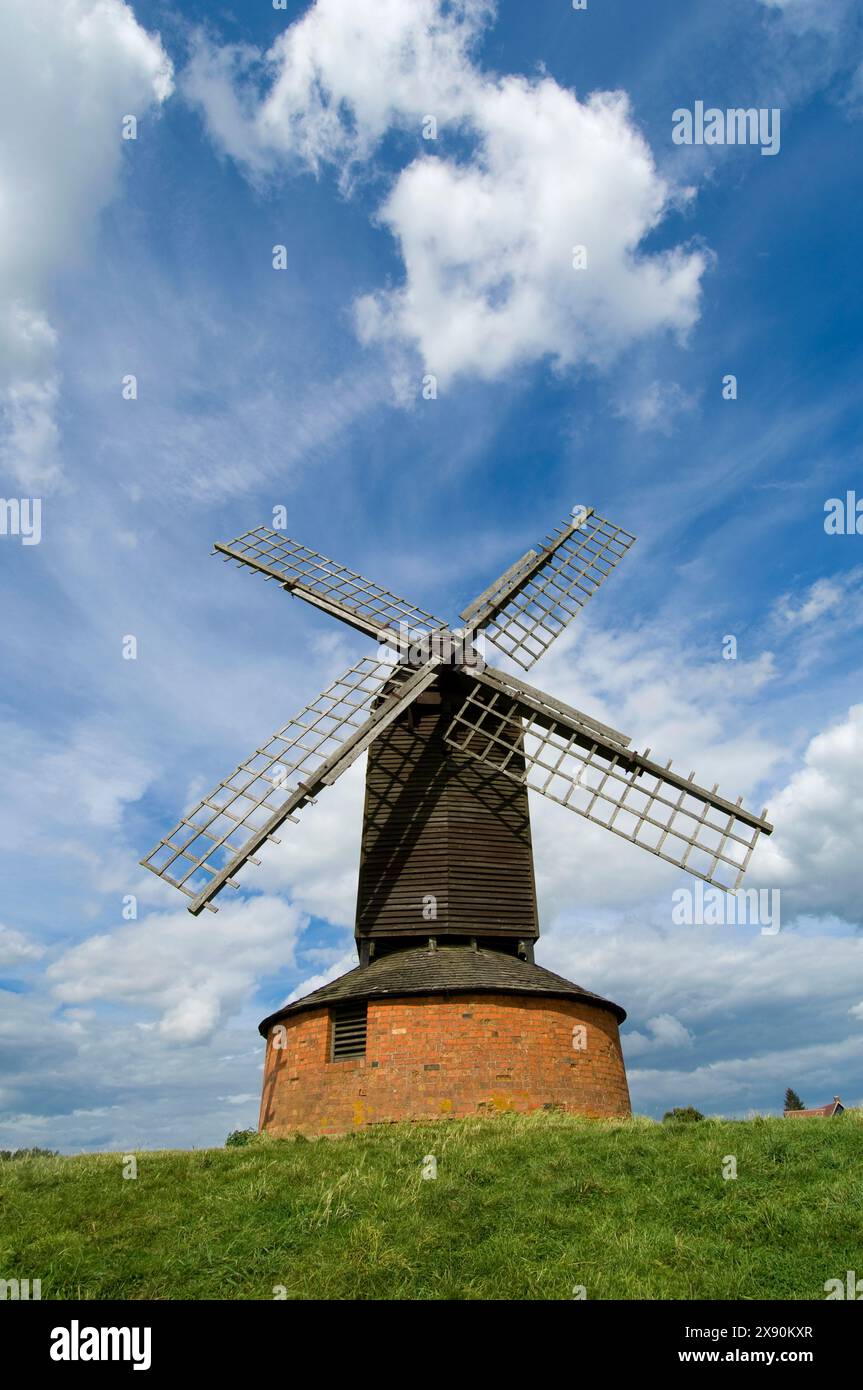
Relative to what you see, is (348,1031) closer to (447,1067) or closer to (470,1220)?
(447,1067)

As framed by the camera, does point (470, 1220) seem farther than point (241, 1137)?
No

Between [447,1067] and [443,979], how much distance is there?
1.69 metres

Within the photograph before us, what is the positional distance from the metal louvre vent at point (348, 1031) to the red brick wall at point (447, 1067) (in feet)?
0.64

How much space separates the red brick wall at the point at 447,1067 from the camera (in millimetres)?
17031

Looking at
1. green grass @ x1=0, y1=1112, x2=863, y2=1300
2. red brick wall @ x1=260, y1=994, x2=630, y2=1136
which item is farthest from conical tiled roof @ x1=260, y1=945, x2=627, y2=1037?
green grass @ x1=0, y1=1112, x2=863, y2=1300

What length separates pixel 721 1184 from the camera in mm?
10922

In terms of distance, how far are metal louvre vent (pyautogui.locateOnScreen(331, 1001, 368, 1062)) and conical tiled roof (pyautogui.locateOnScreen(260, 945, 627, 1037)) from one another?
0.34 m

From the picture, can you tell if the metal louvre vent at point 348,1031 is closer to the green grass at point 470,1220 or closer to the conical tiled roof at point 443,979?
the conical tiled roof at point 443,979

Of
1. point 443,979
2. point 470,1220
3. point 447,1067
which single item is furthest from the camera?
point 443,979

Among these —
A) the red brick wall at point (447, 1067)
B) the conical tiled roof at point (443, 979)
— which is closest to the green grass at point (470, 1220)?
the red brick wall at point (447, 1067)

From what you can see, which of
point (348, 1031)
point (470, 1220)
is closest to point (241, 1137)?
point (348, 1031)

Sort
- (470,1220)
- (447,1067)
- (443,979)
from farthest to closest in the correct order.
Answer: (443,979) → (447,1067) → (470,1220)

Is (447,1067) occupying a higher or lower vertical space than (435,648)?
lower

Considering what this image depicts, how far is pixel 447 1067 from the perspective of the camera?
56.4ft
